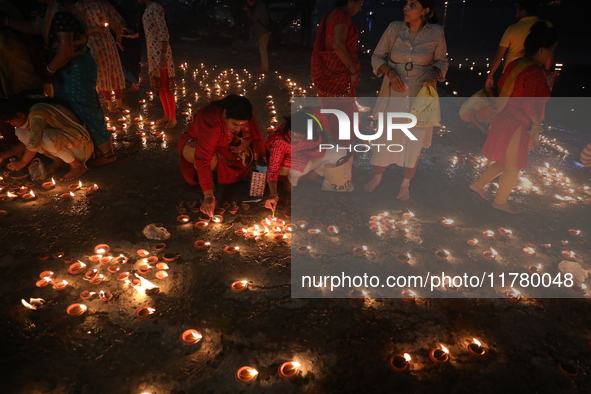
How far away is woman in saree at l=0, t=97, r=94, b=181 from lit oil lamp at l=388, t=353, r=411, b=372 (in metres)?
4.06

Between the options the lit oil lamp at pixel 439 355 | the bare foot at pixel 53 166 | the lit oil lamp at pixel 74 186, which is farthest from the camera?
the bare foot at pixel 53 166

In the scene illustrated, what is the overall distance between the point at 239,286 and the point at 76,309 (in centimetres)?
116

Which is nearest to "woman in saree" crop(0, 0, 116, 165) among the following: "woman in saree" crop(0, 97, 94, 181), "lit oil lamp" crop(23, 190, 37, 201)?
"woman in saree" crop(0, 97, 94, 181)

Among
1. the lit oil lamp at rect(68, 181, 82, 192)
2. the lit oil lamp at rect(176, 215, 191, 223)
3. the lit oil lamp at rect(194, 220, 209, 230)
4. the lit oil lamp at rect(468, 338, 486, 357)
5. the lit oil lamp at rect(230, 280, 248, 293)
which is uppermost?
the lit oil lamp at rect(68, 181, 82, 192)

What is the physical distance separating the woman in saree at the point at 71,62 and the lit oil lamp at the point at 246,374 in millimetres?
3672

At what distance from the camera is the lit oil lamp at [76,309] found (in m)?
2.57

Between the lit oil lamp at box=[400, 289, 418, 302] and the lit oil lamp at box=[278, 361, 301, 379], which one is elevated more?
the lit oil lamp at box=[400, 289, 418, 302]

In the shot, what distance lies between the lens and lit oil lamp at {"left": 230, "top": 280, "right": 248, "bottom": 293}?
112 inches

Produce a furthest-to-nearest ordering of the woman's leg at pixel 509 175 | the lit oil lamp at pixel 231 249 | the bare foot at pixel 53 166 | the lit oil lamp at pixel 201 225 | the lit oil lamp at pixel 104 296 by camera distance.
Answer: the bare foot at pixel 53 166, the woman's leg at pixel 509 175, the lit oil lamp at pixel 201 225, the lit oil lamp at pixel 231 249, the lit oil lamp at pixel 104 296

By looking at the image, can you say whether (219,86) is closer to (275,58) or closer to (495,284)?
(275,58)

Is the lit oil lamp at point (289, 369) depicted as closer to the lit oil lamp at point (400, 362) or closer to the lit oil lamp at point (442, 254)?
the lit oil lamp at point (400, 362)

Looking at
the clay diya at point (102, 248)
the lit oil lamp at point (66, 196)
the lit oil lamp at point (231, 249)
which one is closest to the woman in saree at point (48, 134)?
the lit oil lamp at point (66, 196)

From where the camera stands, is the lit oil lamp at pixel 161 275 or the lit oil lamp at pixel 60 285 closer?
the lit oil lamp at pixel 60 285

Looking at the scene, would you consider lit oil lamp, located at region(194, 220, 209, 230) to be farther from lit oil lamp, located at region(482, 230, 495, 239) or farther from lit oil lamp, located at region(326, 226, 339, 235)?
lit oil lamp, located at region(482, 230, 495, 239)
